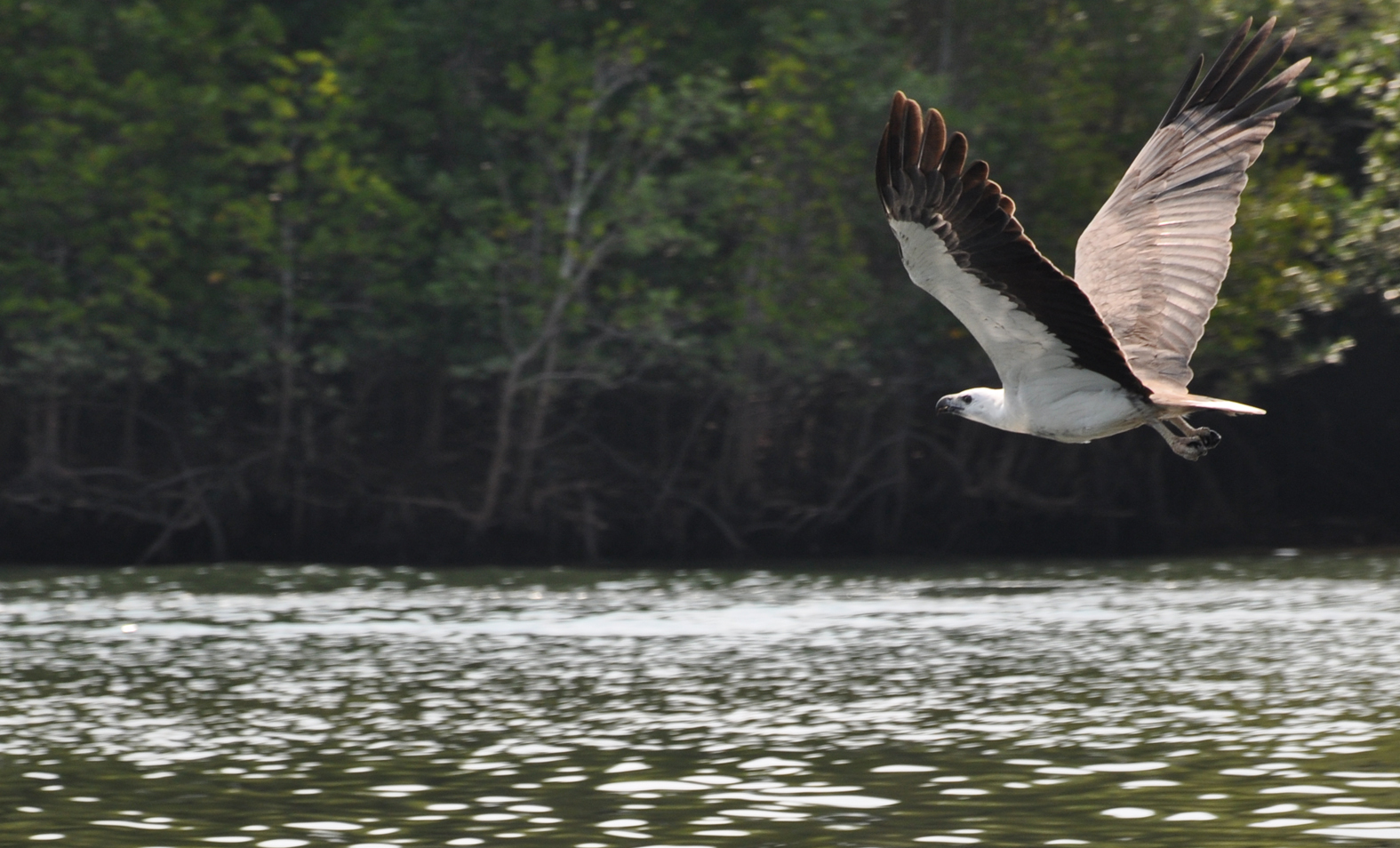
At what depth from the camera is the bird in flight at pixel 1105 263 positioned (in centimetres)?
725

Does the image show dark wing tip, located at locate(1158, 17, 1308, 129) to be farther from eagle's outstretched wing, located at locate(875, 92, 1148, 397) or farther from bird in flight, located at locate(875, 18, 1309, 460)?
eagle's outstretched wing, located at locate(875, 92, 1148, 397)

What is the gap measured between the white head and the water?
172cm

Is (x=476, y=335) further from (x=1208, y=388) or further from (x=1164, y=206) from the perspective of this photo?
(x=1164, y=206)

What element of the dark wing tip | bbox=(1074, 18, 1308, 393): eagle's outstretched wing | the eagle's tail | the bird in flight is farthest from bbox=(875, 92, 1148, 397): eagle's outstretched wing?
the dark wing tip

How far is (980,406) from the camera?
8828 mm

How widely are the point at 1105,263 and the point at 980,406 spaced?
1013 millimetres

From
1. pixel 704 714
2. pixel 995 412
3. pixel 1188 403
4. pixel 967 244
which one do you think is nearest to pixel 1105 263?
Result: pixel 995 412

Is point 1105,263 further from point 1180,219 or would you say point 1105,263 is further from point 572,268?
point 572,268

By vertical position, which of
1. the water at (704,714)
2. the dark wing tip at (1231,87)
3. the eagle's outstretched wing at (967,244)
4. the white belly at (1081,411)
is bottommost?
the water at (704,714)

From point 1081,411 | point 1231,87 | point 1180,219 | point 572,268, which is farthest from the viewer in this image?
point 572,268

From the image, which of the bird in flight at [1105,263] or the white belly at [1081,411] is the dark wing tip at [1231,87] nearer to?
the bird in flight at [1105,263]

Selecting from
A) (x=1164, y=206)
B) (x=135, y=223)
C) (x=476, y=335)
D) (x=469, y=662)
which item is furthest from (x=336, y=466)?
(x=1164, y=206)

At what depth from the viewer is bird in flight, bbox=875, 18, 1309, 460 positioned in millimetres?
7250

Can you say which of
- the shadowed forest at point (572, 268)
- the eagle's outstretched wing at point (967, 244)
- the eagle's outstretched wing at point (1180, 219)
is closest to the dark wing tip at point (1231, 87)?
the eagle's outstretched wing at point (1180, 219)
